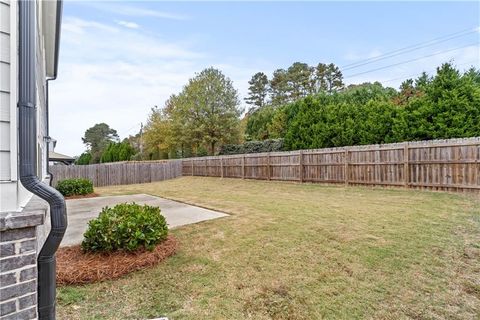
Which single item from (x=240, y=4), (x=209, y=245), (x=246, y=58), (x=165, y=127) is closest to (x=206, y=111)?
(x=165, y=127)

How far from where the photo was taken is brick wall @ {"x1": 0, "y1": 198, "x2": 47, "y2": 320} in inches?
58.2

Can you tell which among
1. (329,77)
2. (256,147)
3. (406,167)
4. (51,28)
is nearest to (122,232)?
(51,28)

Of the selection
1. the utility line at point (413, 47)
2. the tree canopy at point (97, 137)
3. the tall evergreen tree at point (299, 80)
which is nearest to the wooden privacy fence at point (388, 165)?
the utility line at point (413, 47)

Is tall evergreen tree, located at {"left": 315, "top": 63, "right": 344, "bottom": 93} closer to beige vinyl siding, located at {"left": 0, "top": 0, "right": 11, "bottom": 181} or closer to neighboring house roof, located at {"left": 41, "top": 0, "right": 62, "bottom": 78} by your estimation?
neighboring house roof, located at {"left": 41, "top": 0, "right": 62, "bottom": 78}

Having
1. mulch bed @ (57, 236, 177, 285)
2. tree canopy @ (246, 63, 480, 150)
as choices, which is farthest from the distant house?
tree canopy @ (246, 63, 480, 150)

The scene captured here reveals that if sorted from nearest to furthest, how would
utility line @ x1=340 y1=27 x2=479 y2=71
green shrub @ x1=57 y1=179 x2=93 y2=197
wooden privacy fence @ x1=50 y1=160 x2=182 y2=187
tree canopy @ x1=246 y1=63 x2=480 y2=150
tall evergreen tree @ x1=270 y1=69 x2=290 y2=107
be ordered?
1. tree canopy @ x1=246 y1=63 x2=480 y2=150
2. green shrub @ x1=57 y1=179 x2=93 y2=197
3. wooden privacy fence @ x1=50 y1=160 x2=182 y2=187
4. utility line @ x1=340 y1=27 x2=479 y2=71
5. tall evergreen tree @ x1=270 y1=69 x2=290 y2=107

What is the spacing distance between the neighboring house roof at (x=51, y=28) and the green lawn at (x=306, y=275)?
4242 mm

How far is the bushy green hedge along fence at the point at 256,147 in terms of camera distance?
17828 mm

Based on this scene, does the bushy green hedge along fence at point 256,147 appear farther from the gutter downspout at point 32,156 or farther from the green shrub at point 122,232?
the gutter downspout at point 32,156

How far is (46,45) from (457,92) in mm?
11902

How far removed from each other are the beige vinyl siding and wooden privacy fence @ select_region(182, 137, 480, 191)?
921 centimetres

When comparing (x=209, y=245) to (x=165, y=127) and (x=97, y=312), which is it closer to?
(x=97, y=312)

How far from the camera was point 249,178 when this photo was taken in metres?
14.8

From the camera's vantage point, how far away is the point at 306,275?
10.1ft
